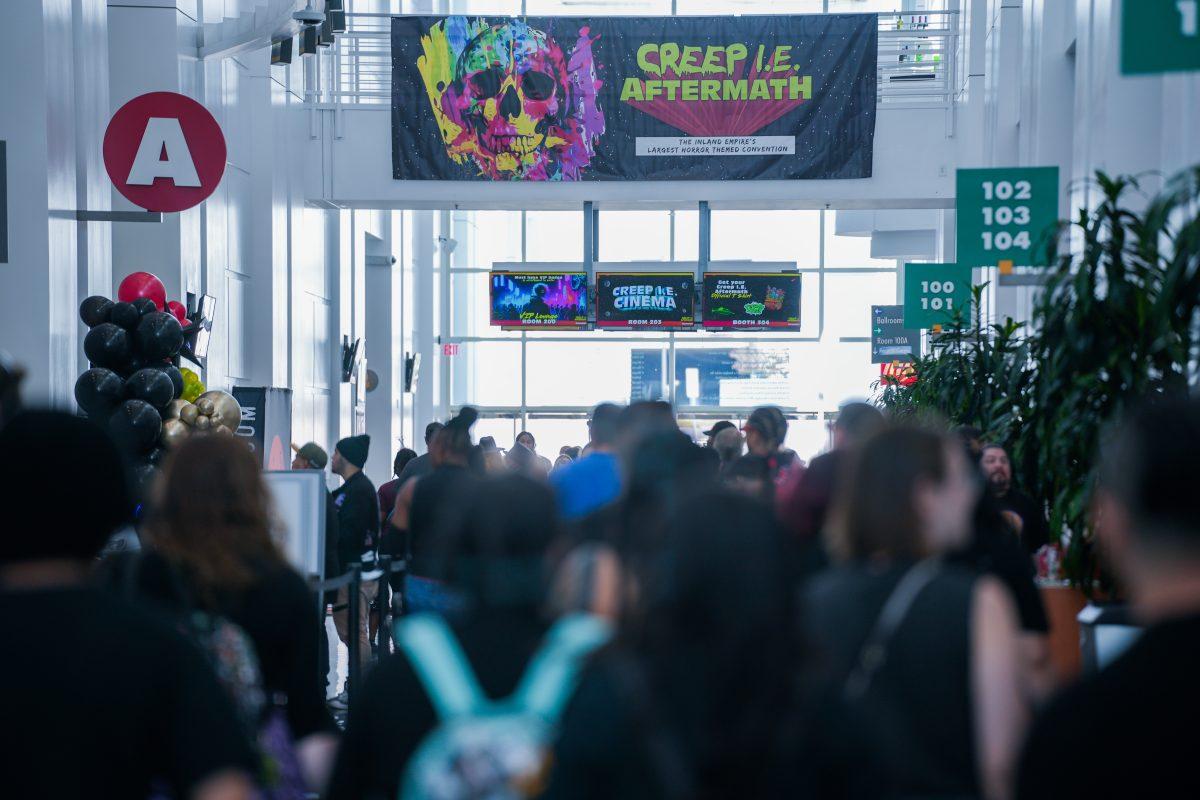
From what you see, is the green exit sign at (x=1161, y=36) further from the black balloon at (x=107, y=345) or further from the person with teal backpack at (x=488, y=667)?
the black balloon at (x=107, y=345)

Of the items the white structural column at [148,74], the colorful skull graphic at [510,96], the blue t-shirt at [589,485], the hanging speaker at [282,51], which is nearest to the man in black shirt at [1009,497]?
the blue t-shirt at [589,485]

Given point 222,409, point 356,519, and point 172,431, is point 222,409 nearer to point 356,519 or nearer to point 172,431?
point 172,431

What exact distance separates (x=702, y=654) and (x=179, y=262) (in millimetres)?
10027

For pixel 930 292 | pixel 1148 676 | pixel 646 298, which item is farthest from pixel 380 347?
pixel 1148 676

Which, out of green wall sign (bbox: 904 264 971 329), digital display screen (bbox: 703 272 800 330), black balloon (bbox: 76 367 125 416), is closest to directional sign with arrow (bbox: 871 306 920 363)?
digital display screen (bbox: 703 272 800 330)

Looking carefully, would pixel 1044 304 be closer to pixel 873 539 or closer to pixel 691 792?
pixel 873 539

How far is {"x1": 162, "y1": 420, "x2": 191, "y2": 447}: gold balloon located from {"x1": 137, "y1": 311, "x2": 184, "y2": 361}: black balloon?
398mm

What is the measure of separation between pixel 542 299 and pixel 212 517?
11275mm

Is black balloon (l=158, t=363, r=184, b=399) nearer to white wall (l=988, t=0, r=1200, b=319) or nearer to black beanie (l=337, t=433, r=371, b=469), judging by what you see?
black beanie (l=337, t=433, r=371, b=469)

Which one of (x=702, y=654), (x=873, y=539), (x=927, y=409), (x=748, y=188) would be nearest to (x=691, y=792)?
(x=702, y=654)

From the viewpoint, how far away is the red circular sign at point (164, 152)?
823 cm

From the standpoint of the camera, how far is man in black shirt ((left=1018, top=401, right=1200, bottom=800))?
4.93 ft

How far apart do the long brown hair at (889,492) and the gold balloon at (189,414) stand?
6.77 meters

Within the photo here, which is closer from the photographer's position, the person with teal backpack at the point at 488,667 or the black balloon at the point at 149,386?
the person with teal backpack at the point at 488,667
